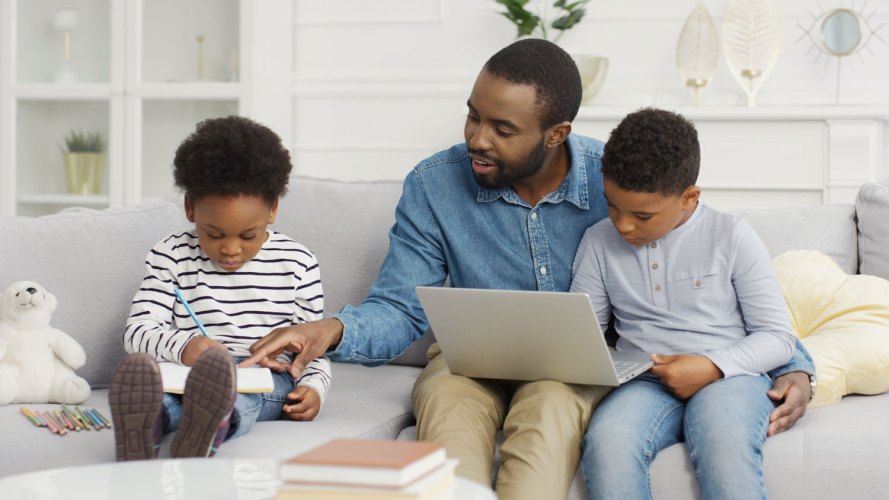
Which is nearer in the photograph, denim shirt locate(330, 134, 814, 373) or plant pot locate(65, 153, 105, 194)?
denim shirt locate(330, 134, 814, 373)

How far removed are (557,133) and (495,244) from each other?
0.77 feet

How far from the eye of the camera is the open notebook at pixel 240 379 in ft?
4.73

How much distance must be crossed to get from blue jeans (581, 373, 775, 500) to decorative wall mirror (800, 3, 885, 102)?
199 centimetres

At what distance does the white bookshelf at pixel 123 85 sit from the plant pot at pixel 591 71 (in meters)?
1.10

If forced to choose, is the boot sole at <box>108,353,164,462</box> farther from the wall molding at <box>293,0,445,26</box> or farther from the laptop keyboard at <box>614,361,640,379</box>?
the wall molding at <box>293,0,445,26</box>

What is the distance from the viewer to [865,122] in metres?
3.22

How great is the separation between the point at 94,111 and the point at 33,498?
9.80 feet

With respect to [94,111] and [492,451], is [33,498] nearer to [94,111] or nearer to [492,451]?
[492,451]

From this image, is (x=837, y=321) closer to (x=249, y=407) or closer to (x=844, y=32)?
(x=249, y=407)

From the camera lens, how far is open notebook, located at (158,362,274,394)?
144 cm

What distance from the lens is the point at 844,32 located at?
3312mm

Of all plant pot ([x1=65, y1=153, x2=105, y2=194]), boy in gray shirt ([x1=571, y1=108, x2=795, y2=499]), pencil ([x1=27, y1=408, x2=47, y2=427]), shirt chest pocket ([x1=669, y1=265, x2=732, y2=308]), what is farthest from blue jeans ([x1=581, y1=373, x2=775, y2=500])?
plant pot ([x1=65, y1=153, x2=105, y2=194])

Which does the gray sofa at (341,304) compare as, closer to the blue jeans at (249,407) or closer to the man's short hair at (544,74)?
the blue jeans at (249,407)

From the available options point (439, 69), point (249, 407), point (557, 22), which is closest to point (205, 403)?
point (249, 407)
